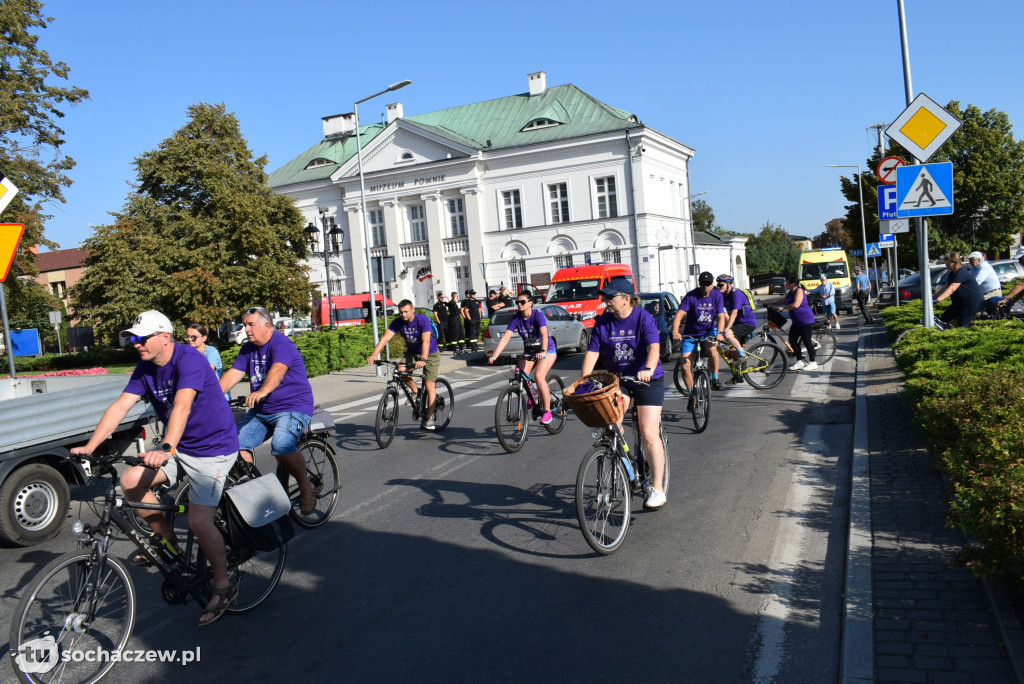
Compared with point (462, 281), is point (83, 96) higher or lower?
higher

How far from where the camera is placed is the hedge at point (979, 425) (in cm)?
400

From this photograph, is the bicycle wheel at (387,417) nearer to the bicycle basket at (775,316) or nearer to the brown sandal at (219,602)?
the brown sandal at (219,602)

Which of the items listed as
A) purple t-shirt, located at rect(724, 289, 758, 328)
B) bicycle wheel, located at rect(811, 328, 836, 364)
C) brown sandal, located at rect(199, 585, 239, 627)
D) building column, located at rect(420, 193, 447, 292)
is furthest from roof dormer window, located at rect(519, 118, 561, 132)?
brown sandal, located at rect(199, 585, 239, 627)

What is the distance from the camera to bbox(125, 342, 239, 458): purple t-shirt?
4730 mm

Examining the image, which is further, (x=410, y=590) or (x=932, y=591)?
(x=410, y=590)

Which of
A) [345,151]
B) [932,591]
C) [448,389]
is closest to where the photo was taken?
[932,591]

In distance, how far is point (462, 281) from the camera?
54.1m

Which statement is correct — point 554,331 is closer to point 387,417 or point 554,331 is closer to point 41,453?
point 387,417

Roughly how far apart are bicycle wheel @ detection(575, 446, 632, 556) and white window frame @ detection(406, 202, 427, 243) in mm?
49399

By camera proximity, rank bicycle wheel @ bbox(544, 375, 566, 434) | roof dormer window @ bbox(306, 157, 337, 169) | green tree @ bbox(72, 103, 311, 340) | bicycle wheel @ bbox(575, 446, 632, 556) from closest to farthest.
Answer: bicycle wheel @ bbox(575, 446, 632, 556) → bicycle wheel @ bbox(544, 375, 566, 434) → green tree @ bbox(72, 103, 311, 340) → roof dormer window @ bbox(306, 157, 337, 169)

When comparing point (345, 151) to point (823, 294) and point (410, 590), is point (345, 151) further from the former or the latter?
point (410, 590)

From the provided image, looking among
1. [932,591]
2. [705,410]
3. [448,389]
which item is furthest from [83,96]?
[932,591]

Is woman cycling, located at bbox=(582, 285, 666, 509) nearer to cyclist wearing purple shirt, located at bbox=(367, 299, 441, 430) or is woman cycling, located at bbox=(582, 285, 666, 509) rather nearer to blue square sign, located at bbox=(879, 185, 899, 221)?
cyclist wearing purple shirt, located at bbox=(367, 299, 441, 430)

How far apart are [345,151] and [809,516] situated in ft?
185
